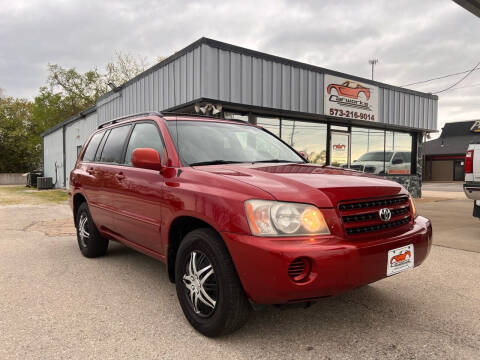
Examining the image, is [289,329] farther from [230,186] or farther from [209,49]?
[209,49]

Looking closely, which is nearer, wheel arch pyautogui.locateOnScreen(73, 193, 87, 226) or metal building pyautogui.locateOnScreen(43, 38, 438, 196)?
wheel arch pyautogui.locateOnScreen(73, 193, 87, 226)

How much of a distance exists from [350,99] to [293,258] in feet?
35.0

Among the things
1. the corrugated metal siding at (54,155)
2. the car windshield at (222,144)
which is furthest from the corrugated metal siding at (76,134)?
the car windshield at (222,144)

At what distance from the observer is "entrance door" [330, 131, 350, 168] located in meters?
12.0

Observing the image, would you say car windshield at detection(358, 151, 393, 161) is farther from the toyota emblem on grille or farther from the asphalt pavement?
the toyota emblem on grille

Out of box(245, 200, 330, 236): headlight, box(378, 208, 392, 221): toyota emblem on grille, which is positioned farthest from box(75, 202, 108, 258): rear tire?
box(378, 208, 392, 221): toyota emblem on grille

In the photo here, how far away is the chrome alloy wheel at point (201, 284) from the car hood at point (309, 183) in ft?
2.12

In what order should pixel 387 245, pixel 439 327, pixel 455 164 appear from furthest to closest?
pixel 455 164 < pixel 439 327 < pixel 387 245

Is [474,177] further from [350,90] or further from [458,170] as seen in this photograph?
[458,170]

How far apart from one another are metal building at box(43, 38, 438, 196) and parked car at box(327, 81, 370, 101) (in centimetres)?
3

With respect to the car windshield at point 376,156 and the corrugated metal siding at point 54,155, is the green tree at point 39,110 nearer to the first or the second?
the corrugated metal siding at point 54,155

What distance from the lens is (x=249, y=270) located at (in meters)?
2.17

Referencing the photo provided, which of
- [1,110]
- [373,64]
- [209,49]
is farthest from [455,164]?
[1,110]

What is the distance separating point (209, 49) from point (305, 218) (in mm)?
6818
